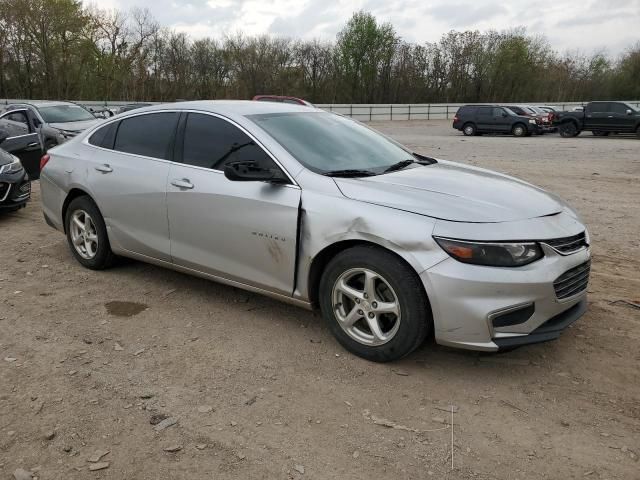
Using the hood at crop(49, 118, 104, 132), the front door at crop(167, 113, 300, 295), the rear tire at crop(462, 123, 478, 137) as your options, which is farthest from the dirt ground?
the rear tire at crop(462, 123, 478, 137)

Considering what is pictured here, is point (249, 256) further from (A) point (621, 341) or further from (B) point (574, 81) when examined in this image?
(B) point (574, 81)

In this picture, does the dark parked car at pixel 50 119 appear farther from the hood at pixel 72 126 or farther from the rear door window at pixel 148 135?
the rear door window at pixel 148 135

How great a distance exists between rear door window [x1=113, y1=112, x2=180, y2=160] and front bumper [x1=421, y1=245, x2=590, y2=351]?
2515 mm

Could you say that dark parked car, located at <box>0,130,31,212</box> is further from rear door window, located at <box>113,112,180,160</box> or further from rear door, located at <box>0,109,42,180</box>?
rear door window, located at <box>113,112,180,160</box>

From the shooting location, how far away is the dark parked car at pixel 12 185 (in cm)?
756

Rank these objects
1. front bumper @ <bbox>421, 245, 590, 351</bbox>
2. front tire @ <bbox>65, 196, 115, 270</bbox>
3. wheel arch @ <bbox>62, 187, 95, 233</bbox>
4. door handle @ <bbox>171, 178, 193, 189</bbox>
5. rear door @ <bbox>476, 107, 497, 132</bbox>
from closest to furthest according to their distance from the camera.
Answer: front bumper @ <bbox>421, 245, 590, 351</bbox>, door handle @ <bbox>171, 178, 193, 189</bbox>, front tire @ <bbox>65, 196, 115, 270</bbox>, wheel arch @ <bbox>62, 187, 95, 233</bbox>, rear door @ <bbox>476, 107, 497, 132</bbox>

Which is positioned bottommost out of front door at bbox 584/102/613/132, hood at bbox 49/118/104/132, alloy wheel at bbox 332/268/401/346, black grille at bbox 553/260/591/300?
alloy wheel at bbox 332/268/401/346

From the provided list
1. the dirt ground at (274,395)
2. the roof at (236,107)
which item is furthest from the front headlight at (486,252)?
the roof at (236,107)

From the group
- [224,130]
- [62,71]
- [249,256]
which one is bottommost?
[249,256]

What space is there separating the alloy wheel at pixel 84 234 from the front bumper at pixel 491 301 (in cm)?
340

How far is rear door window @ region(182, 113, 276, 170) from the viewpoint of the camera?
13.3ft

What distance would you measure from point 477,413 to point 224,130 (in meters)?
2.65

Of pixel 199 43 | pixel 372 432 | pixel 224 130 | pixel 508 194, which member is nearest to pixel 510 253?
pixel 508 194

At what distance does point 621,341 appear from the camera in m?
3.85
